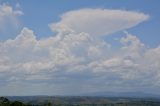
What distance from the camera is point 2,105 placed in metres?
197

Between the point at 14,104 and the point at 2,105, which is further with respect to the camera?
the point at 2,105

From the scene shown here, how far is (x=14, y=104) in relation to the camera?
181250mm

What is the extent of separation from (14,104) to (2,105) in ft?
61.8
